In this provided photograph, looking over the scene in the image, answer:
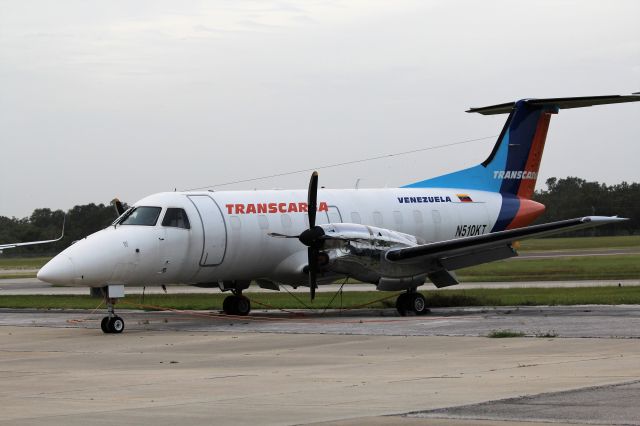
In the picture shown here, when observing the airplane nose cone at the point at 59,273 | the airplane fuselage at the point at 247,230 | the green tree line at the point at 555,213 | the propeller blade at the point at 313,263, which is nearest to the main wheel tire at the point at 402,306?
the airplane fuselage at the point at 247,230

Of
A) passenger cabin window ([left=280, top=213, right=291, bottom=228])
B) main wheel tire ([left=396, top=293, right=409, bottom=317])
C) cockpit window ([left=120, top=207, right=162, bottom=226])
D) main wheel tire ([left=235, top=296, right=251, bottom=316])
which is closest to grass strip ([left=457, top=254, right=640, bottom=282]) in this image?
main wheel tire ([left=396, top=293, right=409, bottom=317])

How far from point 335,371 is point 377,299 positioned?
18.3 metres

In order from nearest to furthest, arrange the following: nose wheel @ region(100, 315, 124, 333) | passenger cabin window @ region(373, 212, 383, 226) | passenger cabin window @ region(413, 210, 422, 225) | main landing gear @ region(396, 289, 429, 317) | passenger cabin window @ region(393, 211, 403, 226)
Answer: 1. nose wheel @ region(100, 315, 124, 333)
2. main landing gear @ region(396, 289, 429, 317)
3. passenger cabin window @ region(373, 212, 383, 226)
4. passenger cabin window @ region(393, 211, 403, 226)
5. passenger cabin window @ region(413, 210, 422, 225)

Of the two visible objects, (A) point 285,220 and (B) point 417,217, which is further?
(B) point 417,217

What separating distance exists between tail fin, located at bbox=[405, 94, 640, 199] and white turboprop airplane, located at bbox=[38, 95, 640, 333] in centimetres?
6

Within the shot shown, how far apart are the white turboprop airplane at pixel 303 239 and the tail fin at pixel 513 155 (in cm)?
6

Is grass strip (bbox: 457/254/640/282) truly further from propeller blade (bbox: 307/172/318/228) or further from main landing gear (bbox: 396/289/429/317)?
propeller blade (bbox: 307/172/318/228)

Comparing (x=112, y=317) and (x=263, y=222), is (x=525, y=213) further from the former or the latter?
(x=112, y=317)

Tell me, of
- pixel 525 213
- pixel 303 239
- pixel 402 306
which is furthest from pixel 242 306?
pixel 525 213

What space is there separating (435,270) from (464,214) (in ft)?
12.7

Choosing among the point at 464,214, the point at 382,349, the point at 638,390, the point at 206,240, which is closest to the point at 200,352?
the point at 382,349

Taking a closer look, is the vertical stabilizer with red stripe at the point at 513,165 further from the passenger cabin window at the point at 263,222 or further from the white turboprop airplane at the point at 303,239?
the passenger cabin window at the point at 263,222

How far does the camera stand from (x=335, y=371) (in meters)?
14.6

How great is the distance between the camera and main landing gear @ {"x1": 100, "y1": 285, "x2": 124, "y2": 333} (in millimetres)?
22453
